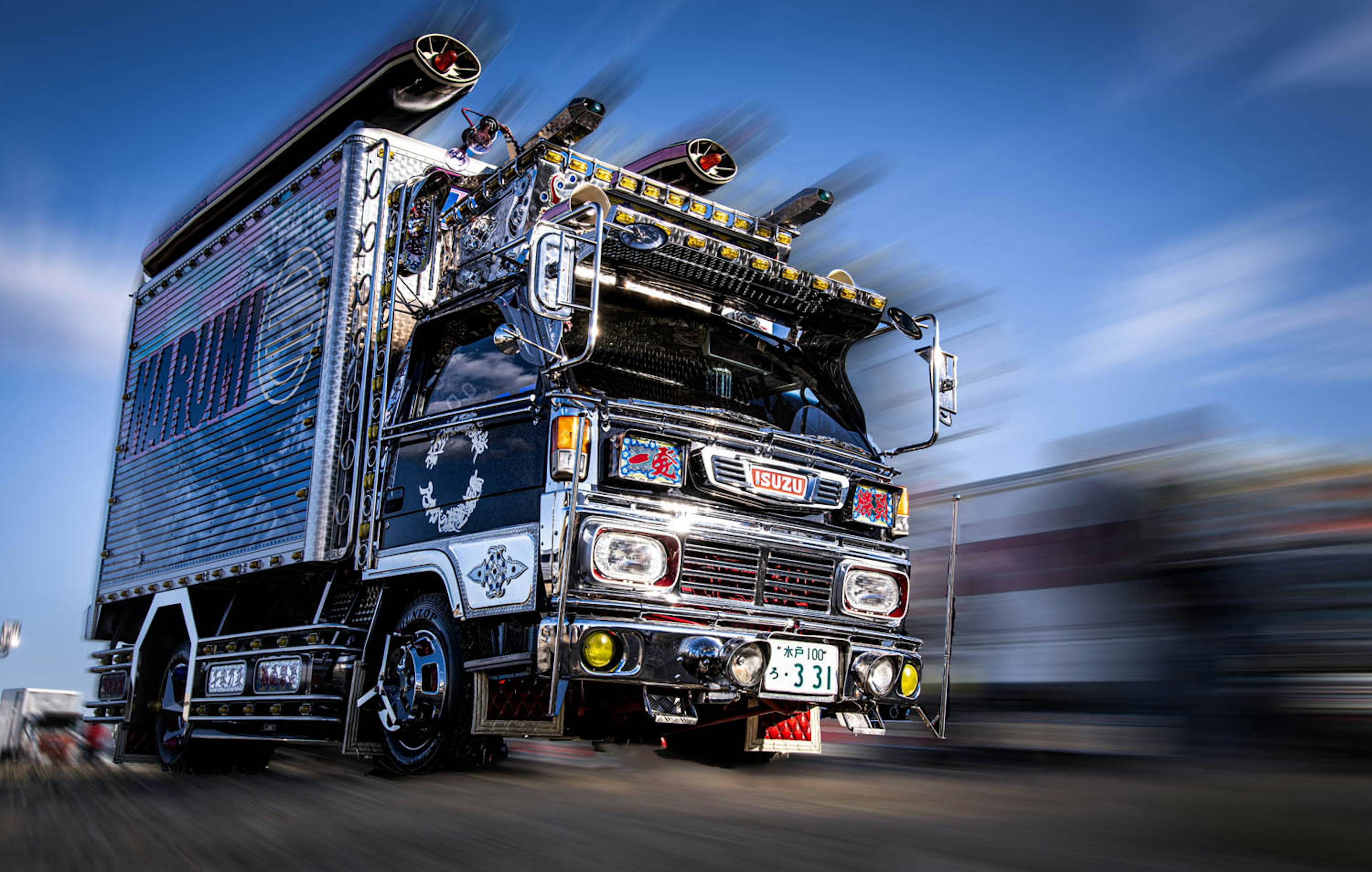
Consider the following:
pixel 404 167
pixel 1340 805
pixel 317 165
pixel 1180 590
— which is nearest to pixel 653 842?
pixel 1340 805

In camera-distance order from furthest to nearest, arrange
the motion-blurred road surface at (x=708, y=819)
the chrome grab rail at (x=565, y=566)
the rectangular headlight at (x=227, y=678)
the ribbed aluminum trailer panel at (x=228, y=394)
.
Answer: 1. the ribbed aluminum trailer panel at (x=228, y=394)
2. the rectangular headlight at (x=227, y=678)
3. the chrome grab rail at (x=565, y=566)
4. the motion-blurred road surface at (x=708, y=819)

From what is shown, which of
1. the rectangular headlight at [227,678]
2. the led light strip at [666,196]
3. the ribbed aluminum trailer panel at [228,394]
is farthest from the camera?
the ribbed aluminum trailer panel at [228,394]

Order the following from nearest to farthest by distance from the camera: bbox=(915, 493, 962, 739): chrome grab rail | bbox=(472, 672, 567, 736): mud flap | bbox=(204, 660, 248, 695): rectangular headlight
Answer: bbox=(472, 672, 567, 736): mud flap
bbox=(915, 493, 962, 739): chrome grab rail
bbox=(204, 660, 248, 695): rectangular headlight

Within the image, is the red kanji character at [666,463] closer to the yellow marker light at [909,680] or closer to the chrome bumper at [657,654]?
the chrome bumper at [657,654]

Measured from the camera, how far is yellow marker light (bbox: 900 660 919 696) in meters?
5.91

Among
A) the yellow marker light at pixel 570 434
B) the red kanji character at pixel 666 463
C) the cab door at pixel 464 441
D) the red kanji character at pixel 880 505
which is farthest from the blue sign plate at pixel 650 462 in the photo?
the red kanji character at pixel 880 505

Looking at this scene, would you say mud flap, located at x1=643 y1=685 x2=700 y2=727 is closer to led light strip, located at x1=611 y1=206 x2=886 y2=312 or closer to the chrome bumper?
the chrome bumper

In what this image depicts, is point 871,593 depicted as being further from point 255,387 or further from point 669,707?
point 255,387

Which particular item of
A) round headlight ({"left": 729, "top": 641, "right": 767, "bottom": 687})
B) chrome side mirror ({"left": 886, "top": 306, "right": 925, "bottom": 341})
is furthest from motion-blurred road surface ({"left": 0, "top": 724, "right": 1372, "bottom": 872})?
chrome side mirror ({"left": 886, "top": 306, "right": 925, "bottom": 341})

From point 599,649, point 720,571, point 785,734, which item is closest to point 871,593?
point 720,571

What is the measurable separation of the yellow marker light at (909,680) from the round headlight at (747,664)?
1.11m

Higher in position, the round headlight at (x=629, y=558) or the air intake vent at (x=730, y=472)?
the air intake vent at (x=730, y=472)

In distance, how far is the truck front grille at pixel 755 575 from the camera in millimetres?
5164

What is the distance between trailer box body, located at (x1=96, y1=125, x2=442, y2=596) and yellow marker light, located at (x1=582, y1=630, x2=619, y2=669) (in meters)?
2.31
